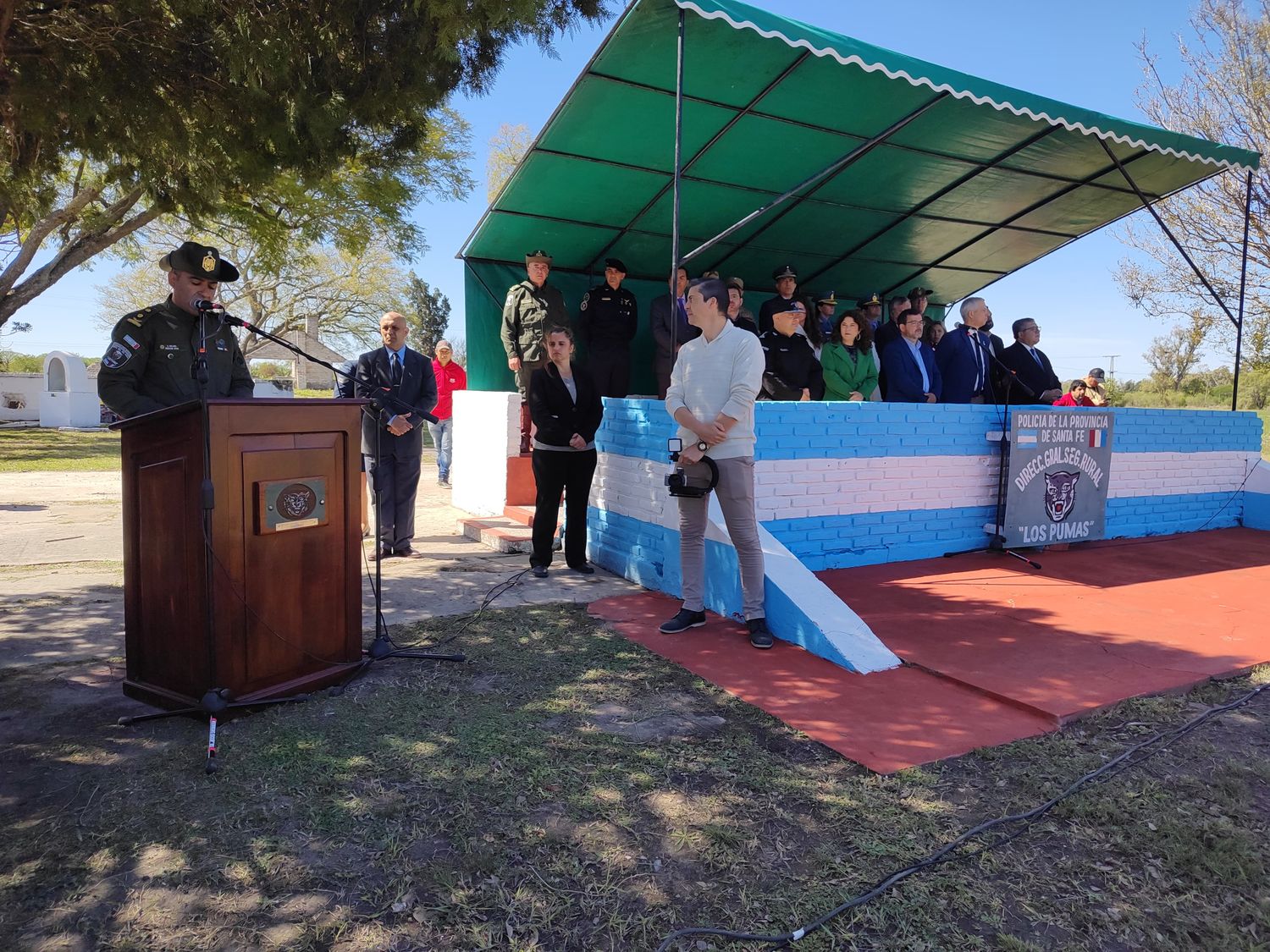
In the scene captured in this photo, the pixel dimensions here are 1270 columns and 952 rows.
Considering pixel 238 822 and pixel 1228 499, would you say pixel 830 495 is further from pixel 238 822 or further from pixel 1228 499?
pixel 1228 499

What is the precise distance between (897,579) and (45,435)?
26297mm

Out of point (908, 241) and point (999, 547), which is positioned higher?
point (908, 241)

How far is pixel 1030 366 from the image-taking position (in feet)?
25.1

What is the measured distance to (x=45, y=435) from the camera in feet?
75.4

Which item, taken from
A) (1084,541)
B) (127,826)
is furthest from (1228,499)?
(127,826)

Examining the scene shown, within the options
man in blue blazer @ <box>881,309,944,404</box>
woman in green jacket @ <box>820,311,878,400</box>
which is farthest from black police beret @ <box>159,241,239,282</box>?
man in blue blazer @ <box>881,309,944,404</box>

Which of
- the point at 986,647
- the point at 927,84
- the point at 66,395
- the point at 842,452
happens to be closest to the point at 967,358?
the point at 842,452

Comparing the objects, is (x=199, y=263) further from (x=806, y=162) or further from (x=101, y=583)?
(x=806, y=162)

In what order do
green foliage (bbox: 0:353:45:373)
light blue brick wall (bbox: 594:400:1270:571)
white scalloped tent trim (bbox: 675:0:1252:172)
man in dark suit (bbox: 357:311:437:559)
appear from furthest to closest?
green foliage (bbox: 0:353:45:373), man in dark suit (bbox: 357:311:437:559), light blue brick wall (bbox: 594:400:1270:571), white scalloped tent trim (bbox: 675:0:1252:172)

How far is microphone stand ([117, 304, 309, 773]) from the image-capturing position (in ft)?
9.33

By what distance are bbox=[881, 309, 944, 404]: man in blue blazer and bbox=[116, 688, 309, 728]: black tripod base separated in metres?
5.57

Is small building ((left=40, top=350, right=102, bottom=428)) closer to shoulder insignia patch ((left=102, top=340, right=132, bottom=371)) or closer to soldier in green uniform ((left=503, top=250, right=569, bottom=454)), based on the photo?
soldier in green uniform ((left=503, top=250, right=569, bottom=454))

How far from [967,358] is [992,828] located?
5.68 meters

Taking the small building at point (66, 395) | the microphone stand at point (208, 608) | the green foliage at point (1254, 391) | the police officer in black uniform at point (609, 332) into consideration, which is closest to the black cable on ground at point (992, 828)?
the microphone stand at point (208, 608)
